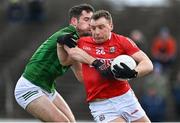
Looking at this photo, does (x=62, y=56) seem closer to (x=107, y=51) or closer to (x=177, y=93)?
(x=107, y=51)

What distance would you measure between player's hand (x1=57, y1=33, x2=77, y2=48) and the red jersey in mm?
327

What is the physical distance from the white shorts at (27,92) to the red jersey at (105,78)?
1.28 m

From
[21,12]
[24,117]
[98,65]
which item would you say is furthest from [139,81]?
[98,65]

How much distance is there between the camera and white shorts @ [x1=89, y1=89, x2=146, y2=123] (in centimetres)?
1063

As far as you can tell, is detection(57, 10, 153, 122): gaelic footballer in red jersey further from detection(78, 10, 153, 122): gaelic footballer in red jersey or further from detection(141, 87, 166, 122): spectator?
detection(141, 87, 166, 122): spectator

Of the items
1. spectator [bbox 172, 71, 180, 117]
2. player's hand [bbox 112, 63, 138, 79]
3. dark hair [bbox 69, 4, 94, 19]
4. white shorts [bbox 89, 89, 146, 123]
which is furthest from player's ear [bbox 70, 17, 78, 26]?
spectator [bbox 172, 71, 180, 117]

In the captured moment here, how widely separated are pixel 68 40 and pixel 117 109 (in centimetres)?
117

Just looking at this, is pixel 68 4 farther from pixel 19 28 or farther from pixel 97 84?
pixel 97 84

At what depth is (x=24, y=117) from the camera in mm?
20344

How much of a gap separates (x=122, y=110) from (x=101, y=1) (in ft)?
55.2

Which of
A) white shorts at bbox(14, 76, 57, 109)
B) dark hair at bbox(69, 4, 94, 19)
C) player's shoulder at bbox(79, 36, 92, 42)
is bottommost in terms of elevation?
white shorts at bbox(14, 76, 57, 109)

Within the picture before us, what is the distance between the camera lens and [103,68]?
1046 cm

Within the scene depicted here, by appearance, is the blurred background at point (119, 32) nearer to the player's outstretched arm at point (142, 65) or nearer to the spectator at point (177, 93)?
the spectator at point (177, 93)

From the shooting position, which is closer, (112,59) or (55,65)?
(112,59)
